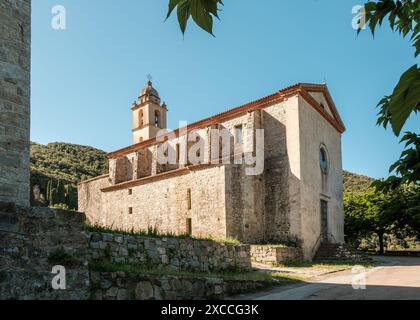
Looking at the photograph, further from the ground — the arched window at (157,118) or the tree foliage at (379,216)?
the arched window at (157,118)

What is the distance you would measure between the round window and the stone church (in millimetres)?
32

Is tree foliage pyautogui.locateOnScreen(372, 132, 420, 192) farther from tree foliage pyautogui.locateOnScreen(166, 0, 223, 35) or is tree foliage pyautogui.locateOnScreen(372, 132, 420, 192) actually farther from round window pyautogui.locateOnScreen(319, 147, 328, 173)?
round window pyautogui.locateOnScreen(319, 147, 328, 173)

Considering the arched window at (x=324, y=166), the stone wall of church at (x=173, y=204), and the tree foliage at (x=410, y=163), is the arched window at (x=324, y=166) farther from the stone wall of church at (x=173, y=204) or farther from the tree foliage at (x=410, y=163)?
the tree foliage at (x=410, y=163)

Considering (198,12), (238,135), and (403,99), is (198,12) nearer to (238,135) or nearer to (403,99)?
(403,99)

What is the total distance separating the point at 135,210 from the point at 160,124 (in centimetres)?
1163

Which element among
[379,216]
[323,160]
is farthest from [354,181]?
[323,160]

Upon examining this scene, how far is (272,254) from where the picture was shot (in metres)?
17.9

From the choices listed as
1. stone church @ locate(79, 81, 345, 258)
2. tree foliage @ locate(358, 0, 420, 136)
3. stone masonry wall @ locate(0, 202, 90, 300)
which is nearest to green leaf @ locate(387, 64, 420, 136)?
tree foliage @ locate(358, 0, 420, 136)

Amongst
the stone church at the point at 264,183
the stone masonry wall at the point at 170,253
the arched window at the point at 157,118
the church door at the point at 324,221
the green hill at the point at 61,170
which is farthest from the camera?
the green hill at the point at 61,170

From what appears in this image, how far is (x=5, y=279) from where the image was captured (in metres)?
5.23

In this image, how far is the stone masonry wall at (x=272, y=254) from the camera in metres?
17.8

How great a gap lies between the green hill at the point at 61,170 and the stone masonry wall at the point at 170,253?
26.6m

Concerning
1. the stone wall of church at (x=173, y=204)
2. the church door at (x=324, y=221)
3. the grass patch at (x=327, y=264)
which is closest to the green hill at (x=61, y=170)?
the stone wall of church at (x=173, y=204)
